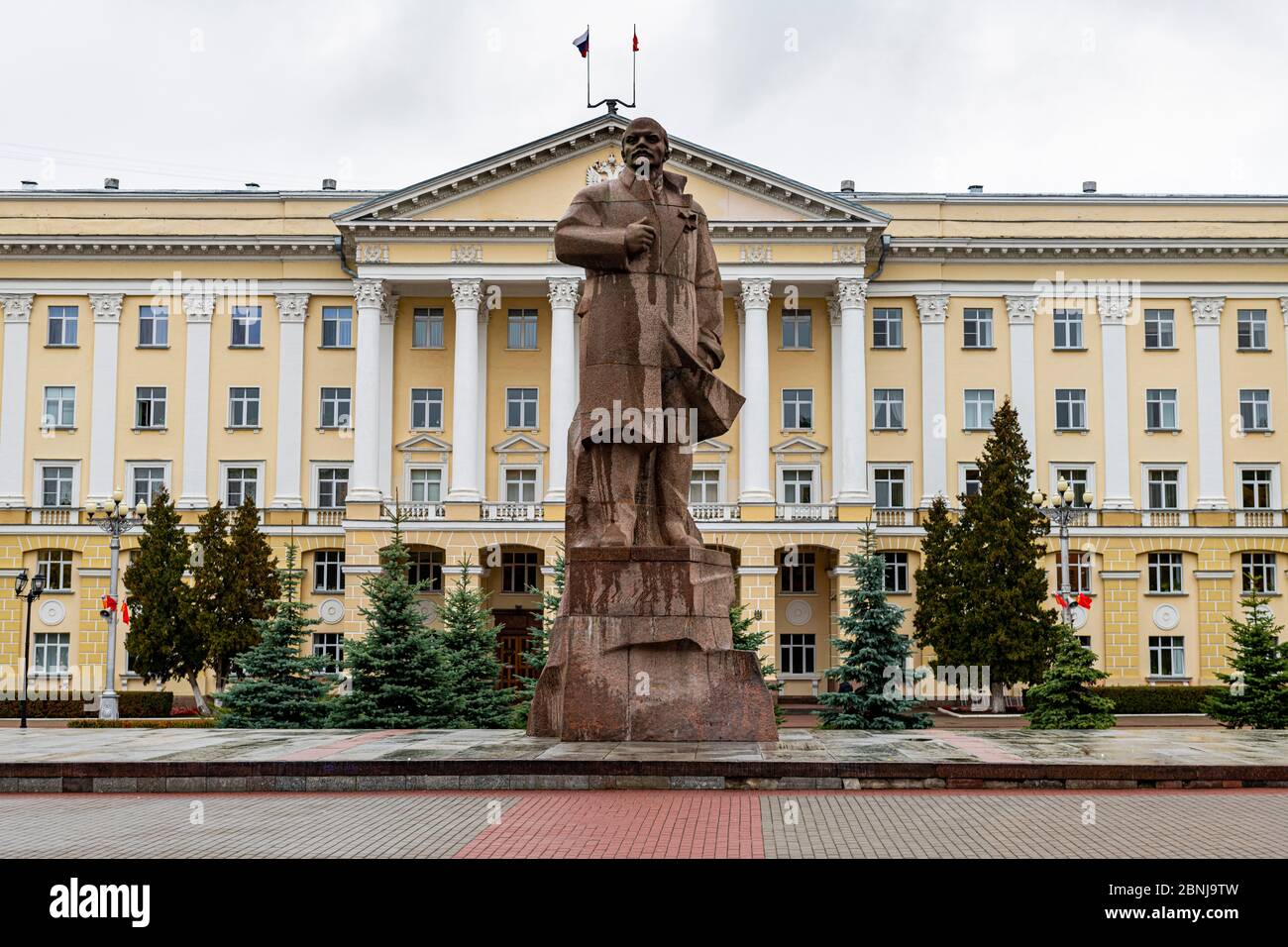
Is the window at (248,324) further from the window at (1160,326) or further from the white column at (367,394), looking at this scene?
the window at (1160,326)

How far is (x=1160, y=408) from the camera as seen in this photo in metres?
55.2

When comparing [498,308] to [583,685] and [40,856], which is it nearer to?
[583,685]

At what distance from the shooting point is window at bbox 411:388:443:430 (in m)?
55.7

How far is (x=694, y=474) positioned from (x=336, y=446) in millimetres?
14422

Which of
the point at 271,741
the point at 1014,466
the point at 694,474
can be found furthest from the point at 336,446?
the point at 271,741

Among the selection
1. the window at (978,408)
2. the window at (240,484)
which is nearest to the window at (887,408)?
the window at (978,408)

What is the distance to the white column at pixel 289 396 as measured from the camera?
54781mm

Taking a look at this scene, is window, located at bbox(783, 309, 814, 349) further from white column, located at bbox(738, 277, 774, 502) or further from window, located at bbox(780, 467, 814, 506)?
window, located at bbox(780, 467, 814, 506)

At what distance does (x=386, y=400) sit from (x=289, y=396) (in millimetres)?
4020

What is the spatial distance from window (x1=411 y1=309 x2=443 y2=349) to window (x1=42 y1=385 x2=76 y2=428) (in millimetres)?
13972

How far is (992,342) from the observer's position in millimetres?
55906

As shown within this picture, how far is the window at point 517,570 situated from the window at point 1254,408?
1144 inches

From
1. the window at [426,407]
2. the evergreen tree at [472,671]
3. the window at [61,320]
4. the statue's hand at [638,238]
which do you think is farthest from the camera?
the window at [61,320]

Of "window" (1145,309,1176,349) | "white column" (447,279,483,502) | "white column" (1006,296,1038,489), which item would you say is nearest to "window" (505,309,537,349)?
"white column" (447,279,483,502)
